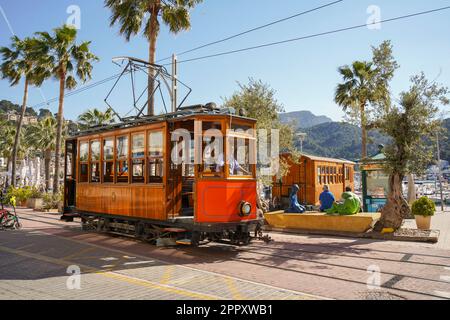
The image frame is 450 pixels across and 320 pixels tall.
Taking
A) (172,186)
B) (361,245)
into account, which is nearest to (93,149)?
(172,186)

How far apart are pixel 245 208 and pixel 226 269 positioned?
177cm

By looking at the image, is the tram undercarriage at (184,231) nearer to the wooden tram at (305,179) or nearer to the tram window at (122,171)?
the tram window at (122,171)

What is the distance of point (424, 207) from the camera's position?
1213 cm

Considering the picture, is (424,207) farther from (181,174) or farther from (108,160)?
(108,160)

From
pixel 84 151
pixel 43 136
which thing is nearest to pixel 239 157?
pixel 84 151

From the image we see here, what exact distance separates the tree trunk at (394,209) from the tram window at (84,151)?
9.99m

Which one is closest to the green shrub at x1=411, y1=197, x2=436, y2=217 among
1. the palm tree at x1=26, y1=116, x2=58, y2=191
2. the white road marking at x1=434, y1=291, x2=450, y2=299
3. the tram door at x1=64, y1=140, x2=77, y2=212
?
the white road marking at x1=434, y1=291, x2=450, y2=299

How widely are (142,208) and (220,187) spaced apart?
104 inches

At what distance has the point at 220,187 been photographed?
8906mm

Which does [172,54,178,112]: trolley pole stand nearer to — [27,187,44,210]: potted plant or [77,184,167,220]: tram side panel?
[77,184,167,220]: tram side panel

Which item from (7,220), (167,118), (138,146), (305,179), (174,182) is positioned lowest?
(7,220)

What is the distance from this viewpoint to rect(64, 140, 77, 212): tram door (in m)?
14.6

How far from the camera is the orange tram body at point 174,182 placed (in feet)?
29.3

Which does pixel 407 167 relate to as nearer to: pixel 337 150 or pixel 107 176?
pixel 107 176
